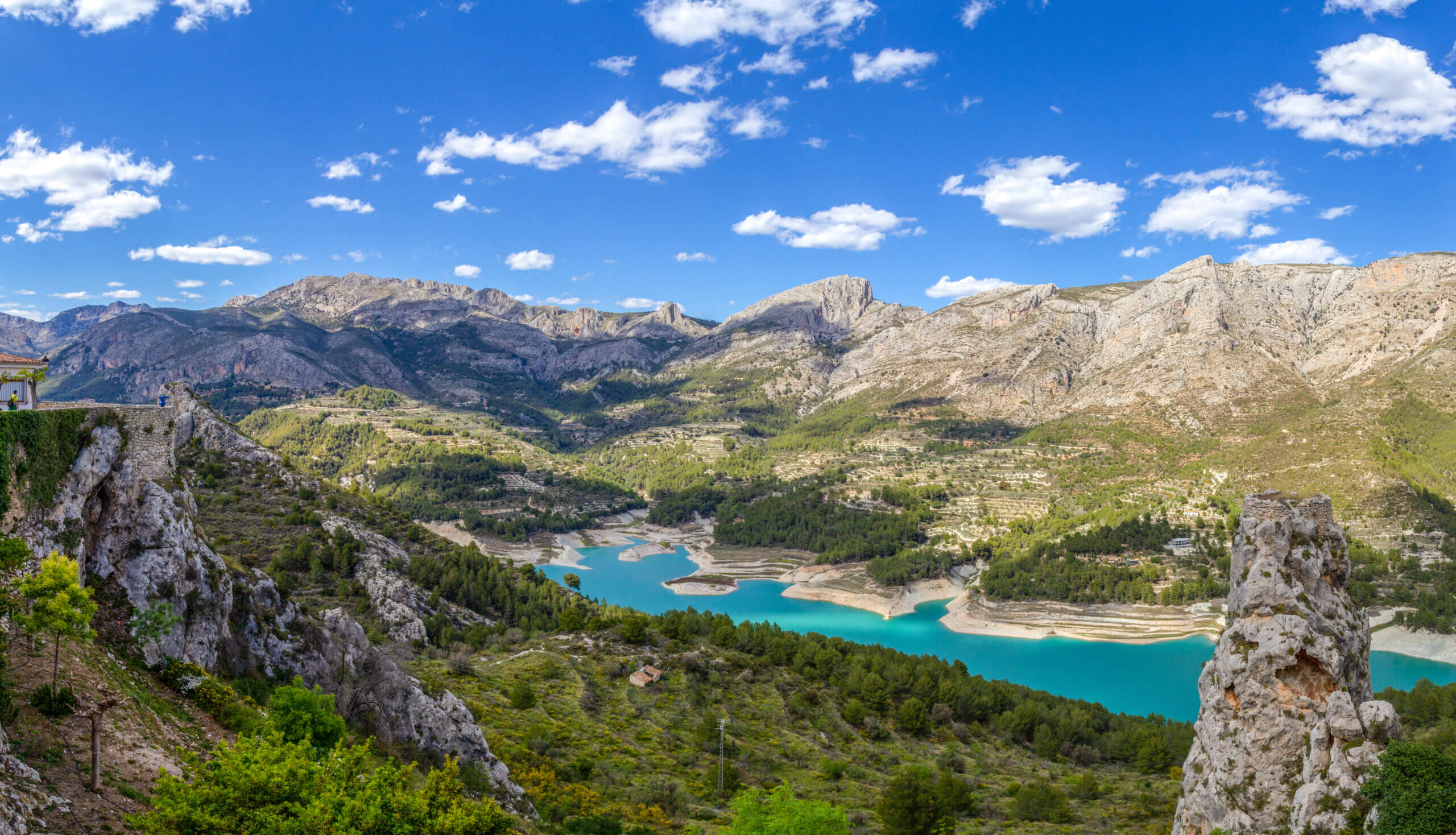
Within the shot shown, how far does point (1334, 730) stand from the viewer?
1497cm

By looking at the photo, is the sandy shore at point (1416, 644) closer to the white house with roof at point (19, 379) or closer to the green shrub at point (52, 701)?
the green shrub at point (52, 701)

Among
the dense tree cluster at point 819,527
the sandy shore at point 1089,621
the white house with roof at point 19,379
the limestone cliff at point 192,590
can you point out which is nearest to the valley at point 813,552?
the limestone cliff at point 192,590

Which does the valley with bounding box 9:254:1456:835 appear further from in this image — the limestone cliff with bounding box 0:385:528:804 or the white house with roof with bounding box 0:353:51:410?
the white house with roof with bounding box 0:353:51:410

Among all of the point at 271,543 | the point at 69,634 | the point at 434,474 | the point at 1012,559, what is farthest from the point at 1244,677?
the point at 434,474

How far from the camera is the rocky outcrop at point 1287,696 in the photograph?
14.8 m

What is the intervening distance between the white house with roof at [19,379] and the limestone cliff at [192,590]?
4.78 ft

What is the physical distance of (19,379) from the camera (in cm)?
1811

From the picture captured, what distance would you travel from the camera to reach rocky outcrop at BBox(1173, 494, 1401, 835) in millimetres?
14781

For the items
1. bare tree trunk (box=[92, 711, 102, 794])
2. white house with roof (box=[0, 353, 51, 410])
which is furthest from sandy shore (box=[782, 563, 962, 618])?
bare tree trunk (box=[92, 711, 102, 794])

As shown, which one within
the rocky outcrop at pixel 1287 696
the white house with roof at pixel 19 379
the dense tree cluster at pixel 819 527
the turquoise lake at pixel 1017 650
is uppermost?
the white house with roof at pixel 19 379

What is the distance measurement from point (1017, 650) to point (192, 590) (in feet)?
246

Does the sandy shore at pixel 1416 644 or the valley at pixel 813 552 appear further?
the sandy shore at pixel 1416 644

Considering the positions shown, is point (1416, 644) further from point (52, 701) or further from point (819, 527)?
point (52, 701)

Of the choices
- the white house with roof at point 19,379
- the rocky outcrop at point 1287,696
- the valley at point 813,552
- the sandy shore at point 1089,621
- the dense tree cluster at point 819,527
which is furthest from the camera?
the dense tree cluster at point 819,527
